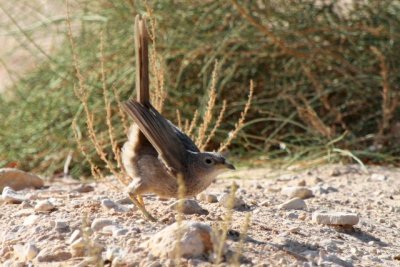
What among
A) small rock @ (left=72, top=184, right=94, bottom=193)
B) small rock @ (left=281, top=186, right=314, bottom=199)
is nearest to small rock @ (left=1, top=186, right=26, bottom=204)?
small rock @ (left=72, top=184, right=94, bottom=193)

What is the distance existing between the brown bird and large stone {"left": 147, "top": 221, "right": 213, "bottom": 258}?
662mm

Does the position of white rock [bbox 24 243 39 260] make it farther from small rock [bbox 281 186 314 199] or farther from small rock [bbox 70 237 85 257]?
small rock [bbox 281 186 314 199]

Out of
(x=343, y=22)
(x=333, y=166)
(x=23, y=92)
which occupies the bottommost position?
(x=333, y=166)

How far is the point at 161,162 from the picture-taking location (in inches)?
175

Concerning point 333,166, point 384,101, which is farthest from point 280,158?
point 384,101

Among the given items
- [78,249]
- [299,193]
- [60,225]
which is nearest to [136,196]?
[60,225]

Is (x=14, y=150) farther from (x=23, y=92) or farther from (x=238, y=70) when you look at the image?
(x=238, y=70)

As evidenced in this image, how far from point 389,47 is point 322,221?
3.01 m

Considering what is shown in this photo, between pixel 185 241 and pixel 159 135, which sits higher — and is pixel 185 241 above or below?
below

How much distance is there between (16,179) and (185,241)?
235 cm

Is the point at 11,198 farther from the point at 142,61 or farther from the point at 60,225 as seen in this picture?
the point at 142,61

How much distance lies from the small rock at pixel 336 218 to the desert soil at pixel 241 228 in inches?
1.4

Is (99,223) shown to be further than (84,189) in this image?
No

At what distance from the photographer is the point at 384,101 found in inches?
274
